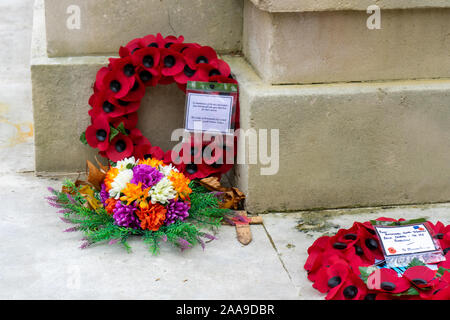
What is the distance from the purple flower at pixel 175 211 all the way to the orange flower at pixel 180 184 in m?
0.05

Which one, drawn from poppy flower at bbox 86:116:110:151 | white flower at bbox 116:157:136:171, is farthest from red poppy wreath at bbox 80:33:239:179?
white flower at bbox 116:157:136:171

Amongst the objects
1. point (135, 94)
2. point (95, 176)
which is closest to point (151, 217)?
point (95, 176)

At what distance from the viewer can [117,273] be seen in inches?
116

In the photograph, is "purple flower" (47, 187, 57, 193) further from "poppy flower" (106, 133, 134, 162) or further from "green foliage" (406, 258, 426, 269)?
"green foliage" (406, 258, 426, 269)

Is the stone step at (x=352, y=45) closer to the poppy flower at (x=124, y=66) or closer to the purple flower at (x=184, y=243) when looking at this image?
the poppy flower at (x=124, y=66)

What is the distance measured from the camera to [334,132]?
3.49m

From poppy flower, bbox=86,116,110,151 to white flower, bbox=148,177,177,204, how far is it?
22.2 inches

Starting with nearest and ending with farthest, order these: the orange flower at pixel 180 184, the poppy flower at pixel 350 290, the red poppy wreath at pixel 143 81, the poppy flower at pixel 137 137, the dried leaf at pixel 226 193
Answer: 1. the poppy flower at pixel 350 290
2. the orange flower at pixel 180 184
3. the dried leaf at pixel 226 193
4. the red poppy wreath at pixel 143 81
5. the poppy flower at pixel 137 137

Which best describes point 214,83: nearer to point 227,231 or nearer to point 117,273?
point 227,231

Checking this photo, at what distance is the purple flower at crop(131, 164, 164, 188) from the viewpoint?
331cm

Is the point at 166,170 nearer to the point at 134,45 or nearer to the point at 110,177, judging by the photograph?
the point at 110,177

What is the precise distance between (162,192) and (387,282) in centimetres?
111

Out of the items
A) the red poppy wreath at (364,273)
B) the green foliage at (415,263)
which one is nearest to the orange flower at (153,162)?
the red poppy wreath at (364,273)

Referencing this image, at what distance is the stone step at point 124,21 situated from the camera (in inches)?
147
